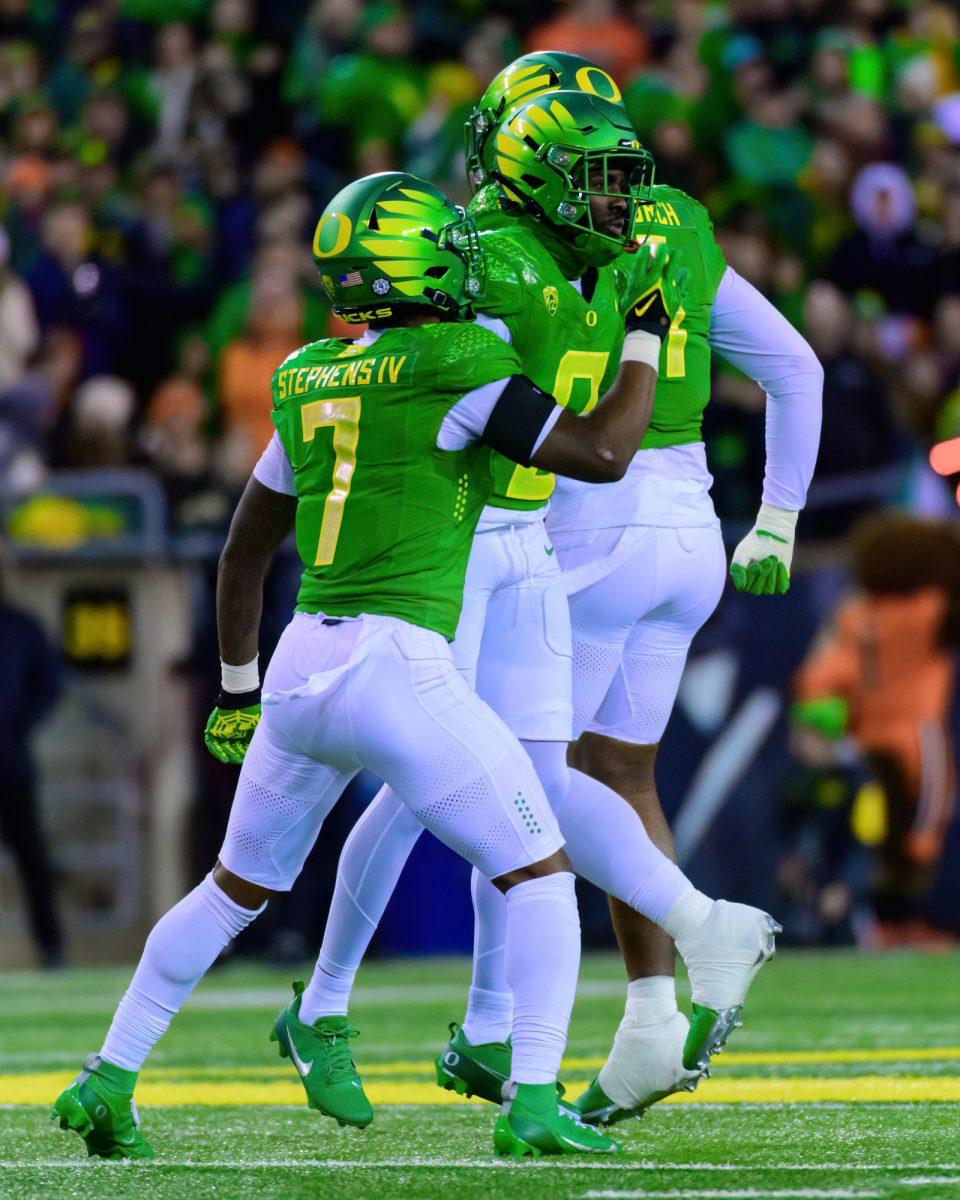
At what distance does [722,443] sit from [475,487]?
689 centimetres

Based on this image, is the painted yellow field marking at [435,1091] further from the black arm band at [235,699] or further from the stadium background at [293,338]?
the stadium background at [293,338]

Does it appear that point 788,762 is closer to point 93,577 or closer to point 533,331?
point 93,577

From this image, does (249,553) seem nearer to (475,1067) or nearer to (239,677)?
(239,677)

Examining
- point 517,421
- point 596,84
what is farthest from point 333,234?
point 596,84

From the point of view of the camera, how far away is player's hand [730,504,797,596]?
5426 mm

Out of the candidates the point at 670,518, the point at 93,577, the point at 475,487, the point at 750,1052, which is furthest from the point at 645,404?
the point at 93,577

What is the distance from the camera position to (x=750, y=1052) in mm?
7035

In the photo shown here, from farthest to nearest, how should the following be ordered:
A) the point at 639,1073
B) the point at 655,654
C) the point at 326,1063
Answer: the point at 655,654 → the point at 326,1063 → the point at 639,1073

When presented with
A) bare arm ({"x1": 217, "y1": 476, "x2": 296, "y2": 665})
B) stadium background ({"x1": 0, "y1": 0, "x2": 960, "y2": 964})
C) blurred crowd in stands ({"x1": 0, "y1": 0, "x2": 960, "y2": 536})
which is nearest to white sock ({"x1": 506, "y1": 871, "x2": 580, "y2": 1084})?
bare arm ({"x1": 217, "y1": 476, "x2": 296, "y2": 665})

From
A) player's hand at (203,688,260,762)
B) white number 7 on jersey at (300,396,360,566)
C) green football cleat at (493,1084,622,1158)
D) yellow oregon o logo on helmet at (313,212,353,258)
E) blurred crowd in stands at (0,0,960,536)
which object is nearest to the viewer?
green football cleat at (493,1084,622,1158)

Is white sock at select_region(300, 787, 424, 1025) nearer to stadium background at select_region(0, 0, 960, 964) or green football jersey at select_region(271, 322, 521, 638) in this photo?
green football jersey at select_region(271, 322, 521, 638)

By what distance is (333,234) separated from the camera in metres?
4.65

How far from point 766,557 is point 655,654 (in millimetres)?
328

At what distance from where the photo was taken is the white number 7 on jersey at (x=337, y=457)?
178 inches
